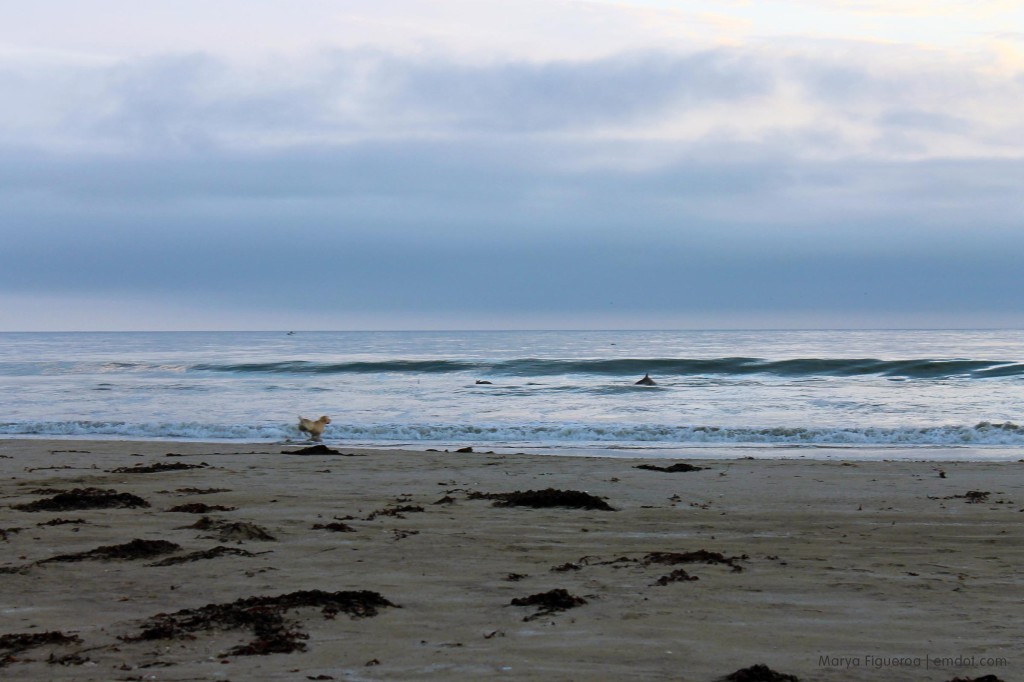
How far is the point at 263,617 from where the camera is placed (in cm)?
429

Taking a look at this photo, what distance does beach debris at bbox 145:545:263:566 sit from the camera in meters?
5.53

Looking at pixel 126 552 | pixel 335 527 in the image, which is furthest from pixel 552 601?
pixel 126 552

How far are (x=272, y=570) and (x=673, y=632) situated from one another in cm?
256

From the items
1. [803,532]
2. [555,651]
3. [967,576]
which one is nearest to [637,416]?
[803,532]

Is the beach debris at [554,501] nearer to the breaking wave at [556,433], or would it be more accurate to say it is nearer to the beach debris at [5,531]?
the beach debris at [5,531]

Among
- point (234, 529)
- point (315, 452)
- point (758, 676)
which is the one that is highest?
point (758, 676)

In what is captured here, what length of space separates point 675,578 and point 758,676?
165 cm

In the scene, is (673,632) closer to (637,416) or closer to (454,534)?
(454,534)

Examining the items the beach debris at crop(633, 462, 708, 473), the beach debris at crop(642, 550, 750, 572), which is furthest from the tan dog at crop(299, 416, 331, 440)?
the beach debris at crop(642, 550, 750, 572)

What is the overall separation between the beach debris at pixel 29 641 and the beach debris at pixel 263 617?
25 centimetres

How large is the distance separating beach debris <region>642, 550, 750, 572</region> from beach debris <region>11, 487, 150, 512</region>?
193 inches

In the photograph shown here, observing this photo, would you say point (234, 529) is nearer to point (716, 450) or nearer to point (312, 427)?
point (312, 427)

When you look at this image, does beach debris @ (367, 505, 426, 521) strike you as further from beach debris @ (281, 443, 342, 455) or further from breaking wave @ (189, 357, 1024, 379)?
breaking wave @ (189, 357, 1024, 379)

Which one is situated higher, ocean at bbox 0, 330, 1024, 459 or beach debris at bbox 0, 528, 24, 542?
beach debris at bbox 0, 528, 24, 542
